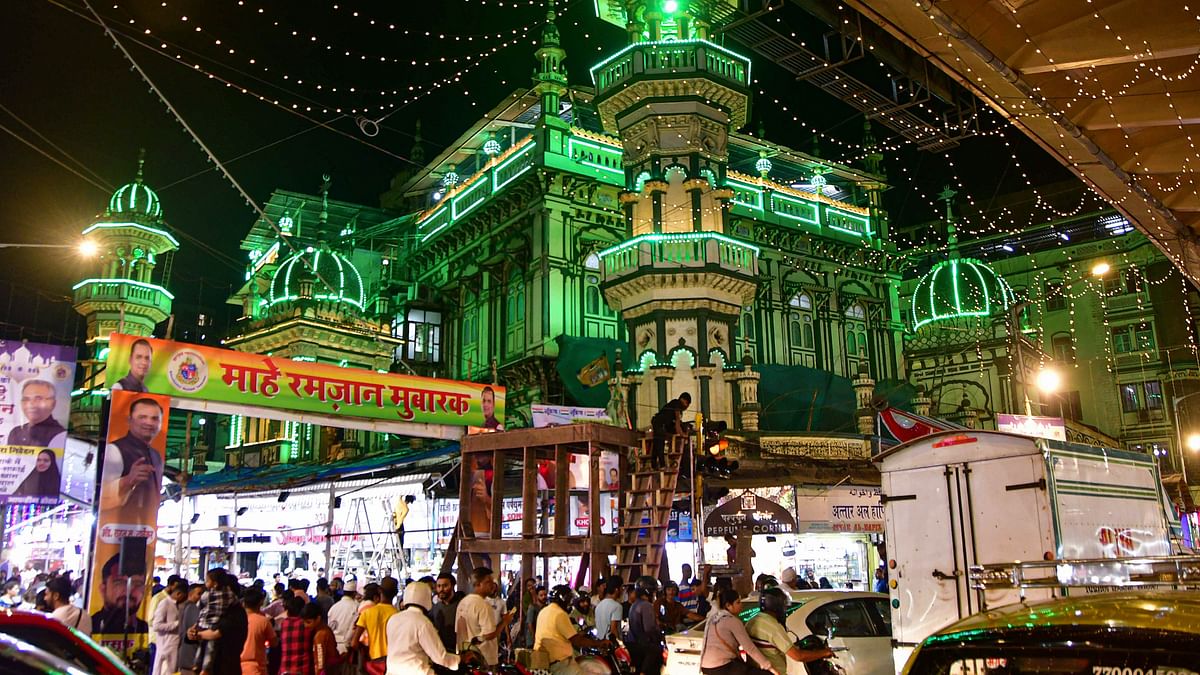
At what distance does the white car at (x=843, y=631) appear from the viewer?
40.0 feet

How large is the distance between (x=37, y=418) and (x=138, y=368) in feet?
6.01

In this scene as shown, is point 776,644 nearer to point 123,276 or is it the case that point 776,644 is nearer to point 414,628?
point 414,628

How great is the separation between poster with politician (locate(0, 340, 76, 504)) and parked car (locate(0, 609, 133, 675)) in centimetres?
1077

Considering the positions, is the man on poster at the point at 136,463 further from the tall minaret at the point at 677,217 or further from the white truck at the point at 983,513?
the tall minaret at the point at 677,217

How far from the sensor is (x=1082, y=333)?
146 ft

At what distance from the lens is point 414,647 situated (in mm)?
8664

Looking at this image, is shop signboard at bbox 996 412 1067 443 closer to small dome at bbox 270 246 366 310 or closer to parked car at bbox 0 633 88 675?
parked car at bbox 0 633 88 675

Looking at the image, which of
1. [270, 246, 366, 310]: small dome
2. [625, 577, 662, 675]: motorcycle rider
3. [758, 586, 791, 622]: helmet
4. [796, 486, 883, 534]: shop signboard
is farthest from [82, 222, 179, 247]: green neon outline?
[758, 586, 791, 622]: helmet

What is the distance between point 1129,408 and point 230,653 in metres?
43.3

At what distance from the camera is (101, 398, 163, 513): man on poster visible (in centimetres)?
1598

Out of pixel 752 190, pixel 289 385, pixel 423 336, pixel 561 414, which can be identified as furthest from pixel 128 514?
pixel 752 190

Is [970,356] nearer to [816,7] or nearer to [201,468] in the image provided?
[816,7]

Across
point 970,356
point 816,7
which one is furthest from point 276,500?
point 970,356

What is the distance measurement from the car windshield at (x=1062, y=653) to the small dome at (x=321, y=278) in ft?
128
